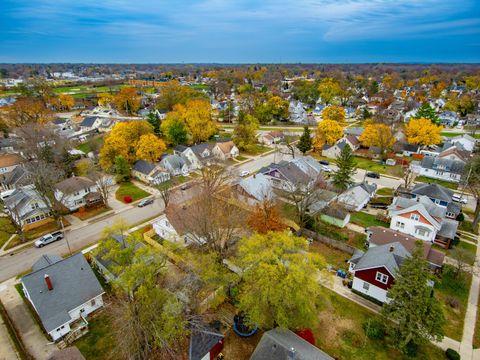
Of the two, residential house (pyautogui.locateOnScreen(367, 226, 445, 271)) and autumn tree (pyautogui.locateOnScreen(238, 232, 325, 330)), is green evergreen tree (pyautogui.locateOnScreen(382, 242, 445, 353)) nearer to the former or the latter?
autumn tree (pyautogui.locateOnScreen(238, 232, 325, 330))

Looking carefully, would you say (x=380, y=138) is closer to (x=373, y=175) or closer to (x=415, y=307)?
(x=373, y=175)

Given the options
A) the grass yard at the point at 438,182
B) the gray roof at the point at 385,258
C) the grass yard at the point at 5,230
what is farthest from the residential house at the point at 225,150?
the gray roof at the point at 385,258

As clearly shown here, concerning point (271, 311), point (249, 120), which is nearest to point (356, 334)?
point (271, 311)

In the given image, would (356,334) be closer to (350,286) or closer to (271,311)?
(350,286)

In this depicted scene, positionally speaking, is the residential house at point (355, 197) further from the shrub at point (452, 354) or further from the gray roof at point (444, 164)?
the shrub at point (452, 354)

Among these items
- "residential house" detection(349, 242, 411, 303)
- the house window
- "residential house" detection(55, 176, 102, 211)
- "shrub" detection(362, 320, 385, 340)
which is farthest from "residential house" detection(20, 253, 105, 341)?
the house window

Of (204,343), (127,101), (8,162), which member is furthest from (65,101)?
(204,343)

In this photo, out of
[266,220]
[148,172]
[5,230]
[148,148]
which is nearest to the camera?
[266,220]
